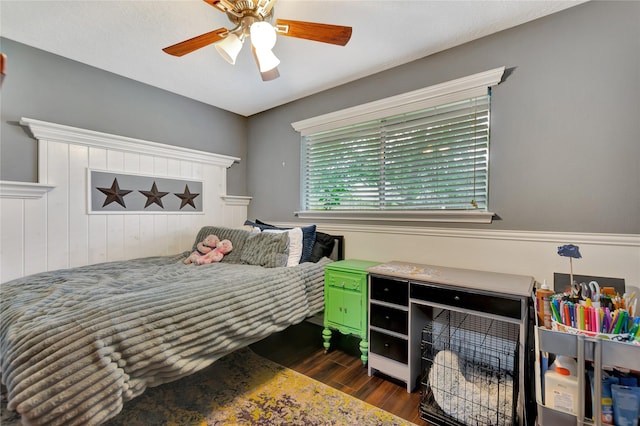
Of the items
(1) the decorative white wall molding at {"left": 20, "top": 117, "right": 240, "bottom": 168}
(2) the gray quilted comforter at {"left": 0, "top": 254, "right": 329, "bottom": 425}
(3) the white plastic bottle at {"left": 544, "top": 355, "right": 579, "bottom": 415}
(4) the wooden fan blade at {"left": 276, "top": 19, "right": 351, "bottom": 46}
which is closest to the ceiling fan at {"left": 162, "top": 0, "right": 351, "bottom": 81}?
(4) the wooden fan blade at {"left": 276, "top": 19, "right": 351, "bottom": 46}

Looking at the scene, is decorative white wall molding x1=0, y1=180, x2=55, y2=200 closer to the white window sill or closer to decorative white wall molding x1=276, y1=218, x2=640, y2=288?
the white window sill

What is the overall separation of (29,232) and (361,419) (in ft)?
8.64

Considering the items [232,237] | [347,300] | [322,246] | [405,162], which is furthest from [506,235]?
[232,237]

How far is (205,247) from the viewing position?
2.67 metres

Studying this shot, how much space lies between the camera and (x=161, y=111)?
2873 mm

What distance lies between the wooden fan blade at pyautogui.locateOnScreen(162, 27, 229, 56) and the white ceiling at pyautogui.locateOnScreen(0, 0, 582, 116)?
0.83 ft

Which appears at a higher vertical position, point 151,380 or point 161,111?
point 161,111

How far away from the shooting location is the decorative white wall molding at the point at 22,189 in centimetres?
200

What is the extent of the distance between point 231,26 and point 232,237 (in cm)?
169

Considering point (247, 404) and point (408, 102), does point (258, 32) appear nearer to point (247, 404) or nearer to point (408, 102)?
point (408, 102)

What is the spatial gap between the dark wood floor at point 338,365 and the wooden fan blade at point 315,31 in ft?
6.80

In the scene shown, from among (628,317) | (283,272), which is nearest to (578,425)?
(628,317)

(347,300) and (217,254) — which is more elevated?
(217,254)

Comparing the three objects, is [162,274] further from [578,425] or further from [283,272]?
[578,425]
